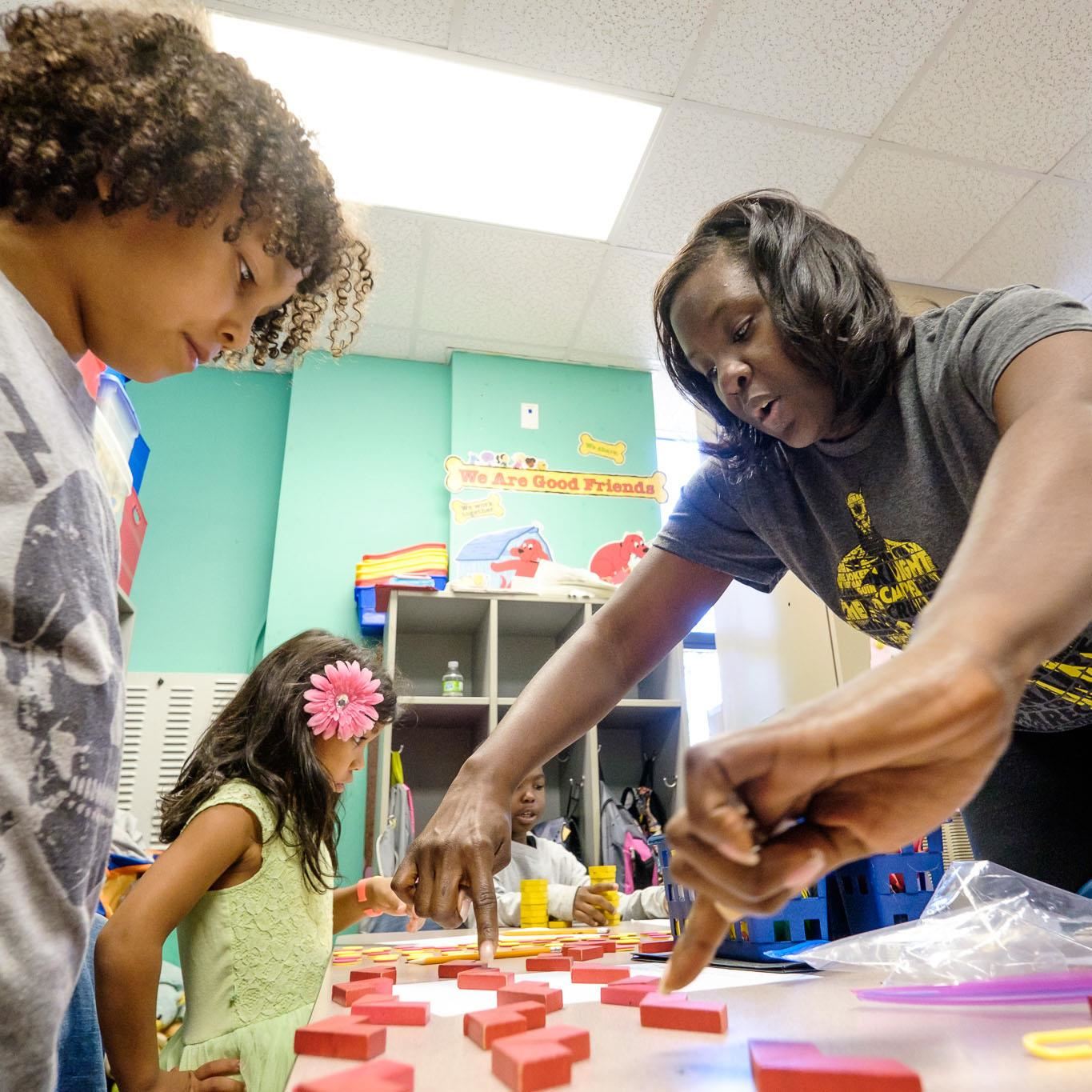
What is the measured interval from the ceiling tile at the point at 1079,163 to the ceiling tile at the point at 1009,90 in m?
0.03

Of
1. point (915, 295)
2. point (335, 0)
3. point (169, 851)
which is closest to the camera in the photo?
point (169, 851)

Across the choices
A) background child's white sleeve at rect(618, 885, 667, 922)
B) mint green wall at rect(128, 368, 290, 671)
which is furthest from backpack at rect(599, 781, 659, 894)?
mint green wall at rect(128, 368, 290, 671)

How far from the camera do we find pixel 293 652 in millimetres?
1700

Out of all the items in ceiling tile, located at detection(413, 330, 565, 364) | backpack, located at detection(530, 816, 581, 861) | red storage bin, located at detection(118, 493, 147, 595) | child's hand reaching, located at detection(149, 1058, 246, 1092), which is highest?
ceiling tile, located at detection(413, 330, 565, 364)

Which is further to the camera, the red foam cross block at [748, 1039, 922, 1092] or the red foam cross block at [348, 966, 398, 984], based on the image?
the red foam cross block at [348, 966, 398, 984]

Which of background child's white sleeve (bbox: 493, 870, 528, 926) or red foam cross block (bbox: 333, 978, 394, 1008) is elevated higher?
red foam cross block (bbox: 333, 978, 394, 1008)

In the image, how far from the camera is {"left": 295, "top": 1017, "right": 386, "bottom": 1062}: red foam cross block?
45 centimetres

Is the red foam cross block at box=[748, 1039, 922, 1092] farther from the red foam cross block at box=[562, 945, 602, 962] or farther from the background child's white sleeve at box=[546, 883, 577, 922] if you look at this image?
the background child's white sleeve at box=[546, 883, 577, 922]

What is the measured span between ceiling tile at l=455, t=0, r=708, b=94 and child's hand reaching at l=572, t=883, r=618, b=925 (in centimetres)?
197

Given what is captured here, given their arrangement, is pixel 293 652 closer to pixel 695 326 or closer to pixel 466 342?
pixel 695 326

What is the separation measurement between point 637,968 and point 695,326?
0.68 metres

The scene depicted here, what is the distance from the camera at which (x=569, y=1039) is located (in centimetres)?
43

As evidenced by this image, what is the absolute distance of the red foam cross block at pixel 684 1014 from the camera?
18.6 inches

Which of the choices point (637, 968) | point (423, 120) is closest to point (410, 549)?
point (423, 120)
